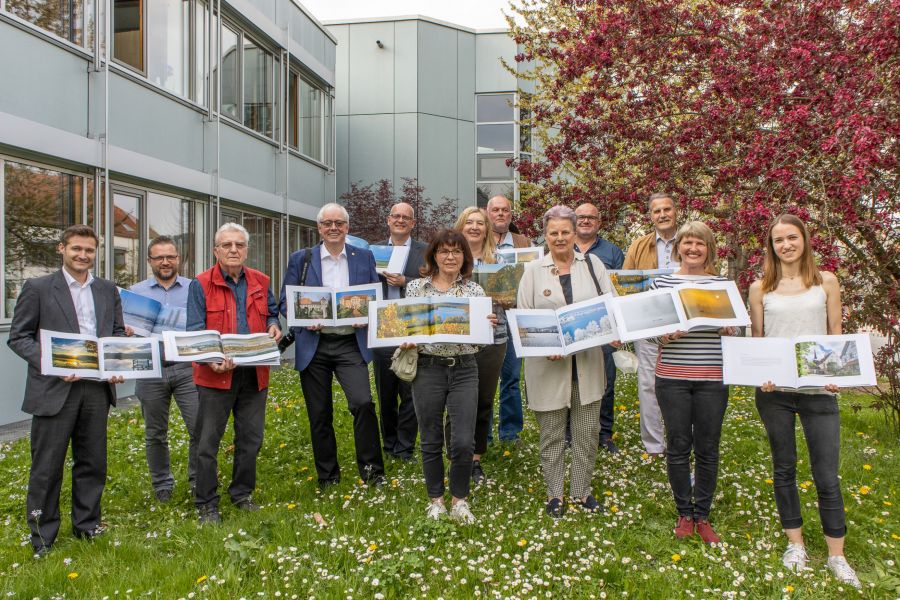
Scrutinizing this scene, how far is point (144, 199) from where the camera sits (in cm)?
1152

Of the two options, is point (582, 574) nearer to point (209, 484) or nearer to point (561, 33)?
point (209, 484)

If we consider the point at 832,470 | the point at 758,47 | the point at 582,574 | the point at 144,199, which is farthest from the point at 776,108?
the point at 144,199

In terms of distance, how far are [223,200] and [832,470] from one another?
41.0 feet

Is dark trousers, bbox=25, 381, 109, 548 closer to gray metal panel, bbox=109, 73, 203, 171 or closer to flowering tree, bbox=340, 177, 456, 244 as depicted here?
gray metal panel, bbox=109, 73, 203, 171

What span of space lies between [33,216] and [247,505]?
6.22 meters

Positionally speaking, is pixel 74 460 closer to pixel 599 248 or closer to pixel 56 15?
pixel 599 248

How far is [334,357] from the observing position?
5.66 meters

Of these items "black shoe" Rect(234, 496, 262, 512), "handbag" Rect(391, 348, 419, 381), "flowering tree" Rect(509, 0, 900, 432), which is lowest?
"black shoe" Rect(234, 496, 262, 512)

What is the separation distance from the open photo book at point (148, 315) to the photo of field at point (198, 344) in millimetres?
848

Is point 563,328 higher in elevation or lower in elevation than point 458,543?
higher

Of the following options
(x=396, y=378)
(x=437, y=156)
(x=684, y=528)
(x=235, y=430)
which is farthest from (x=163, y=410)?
(x=437, y=156)

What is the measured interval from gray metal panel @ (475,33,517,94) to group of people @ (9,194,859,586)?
19141mm

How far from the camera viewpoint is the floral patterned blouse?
4.93 metres

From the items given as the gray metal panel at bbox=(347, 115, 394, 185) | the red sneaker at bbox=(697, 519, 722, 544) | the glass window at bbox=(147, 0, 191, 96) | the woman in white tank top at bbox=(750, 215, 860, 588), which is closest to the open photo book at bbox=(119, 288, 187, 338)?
the red sneaker at bbox=(697, 519, 722, 544)
